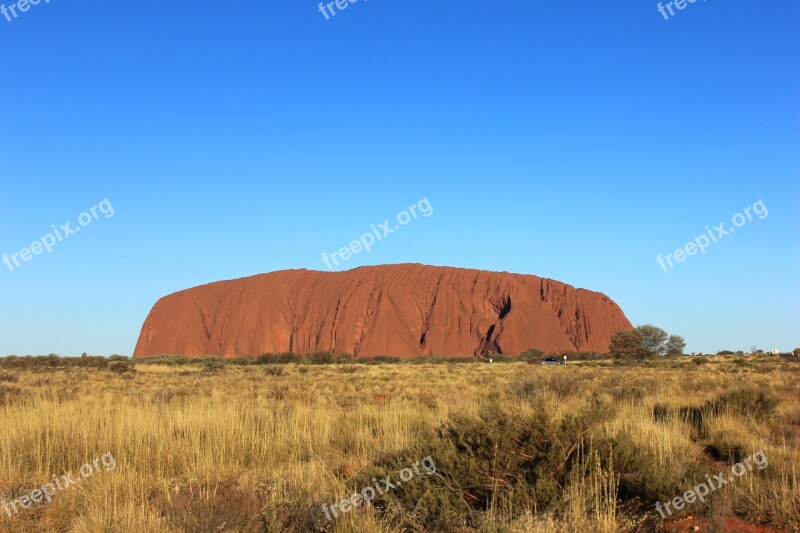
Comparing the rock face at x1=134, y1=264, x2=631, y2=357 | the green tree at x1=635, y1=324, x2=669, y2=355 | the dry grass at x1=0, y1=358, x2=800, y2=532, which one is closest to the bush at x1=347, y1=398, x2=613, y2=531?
the dry grass at x1=0, y1=358, x2=800, y2=532

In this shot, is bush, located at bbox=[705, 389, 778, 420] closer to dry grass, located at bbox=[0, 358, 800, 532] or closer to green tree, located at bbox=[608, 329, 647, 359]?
dry grass, located at bbox=[0, 358, 800, 532]

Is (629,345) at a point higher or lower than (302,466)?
higher

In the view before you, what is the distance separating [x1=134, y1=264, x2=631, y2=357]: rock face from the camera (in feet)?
250

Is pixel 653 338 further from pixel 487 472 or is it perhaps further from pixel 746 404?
pixel 487 472

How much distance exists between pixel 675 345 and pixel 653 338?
5970 millimetres

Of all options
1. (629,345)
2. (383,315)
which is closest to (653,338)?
(629,345)

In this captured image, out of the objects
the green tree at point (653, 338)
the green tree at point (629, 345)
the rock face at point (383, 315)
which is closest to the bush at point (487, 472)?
the green tree at point (629, 345)

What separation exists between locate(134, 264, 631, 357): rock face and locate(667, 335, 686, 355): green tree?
58.5ft

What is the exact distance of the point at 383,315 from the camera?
7738 cm

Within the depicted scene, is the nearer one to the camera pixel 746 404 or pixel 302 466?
pixel 302 466

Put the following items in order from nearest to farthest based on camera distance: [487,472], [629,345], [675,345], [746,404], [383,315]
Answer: [487,472] → [746,404] → [629,345] → [675,345] → [383,315]

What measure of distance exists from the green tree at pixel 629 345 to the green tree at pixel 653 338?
2.94ft

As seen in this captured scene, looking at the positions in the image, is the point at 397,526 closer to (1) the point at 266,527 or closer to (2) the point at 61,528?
(1) the point at 266,527

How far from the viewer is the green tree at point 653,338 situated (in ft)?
176
